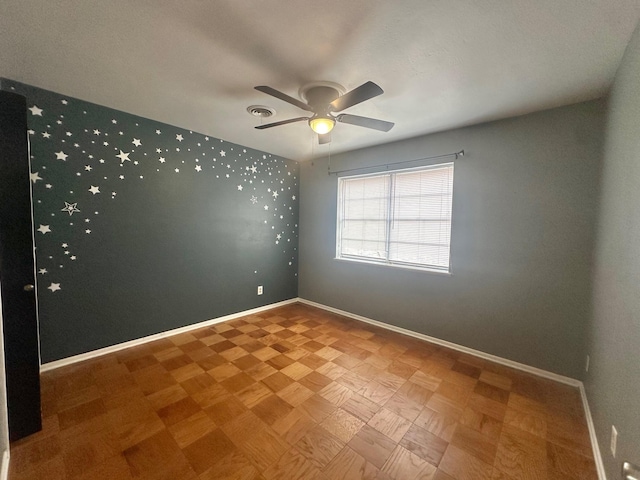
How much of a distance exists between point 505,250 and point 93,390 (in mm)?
3815

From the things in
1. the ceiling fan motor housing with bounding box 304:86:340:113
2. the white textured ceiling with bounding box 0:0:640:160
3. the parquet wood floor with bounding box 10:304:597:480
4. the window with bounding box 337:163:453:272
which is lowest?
the parquet wood floor with bounding box 10:304:597:480

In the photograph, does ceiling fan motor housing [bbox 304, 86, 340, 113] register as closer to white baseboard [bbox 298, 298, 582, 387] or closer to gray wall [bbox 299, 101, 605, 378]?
gray wall [bbox 299, 101, 605, 378]

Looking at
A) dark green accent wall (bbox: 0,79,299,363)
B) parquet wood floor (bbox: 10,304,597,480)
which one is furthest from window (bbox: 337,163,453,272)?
dark green accent wall (bbox: 0,79,299,363)

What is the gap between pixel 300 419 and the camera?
1.68m

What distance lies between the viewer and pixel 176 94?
2092 millimetres

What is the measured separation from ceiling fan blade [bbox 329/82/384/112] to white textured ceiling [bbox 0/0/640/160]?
22 cm

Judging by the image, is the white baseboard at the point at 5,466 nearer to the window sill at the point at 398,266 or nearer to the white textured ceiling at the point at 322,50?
the white textured ceiling at the point at 322,50

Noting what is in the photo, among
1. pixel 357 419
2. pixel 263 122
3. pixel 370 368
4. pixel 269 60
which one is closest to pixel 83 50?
pixel 269 60

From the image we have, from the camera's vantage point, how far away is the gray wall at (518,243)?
6.79 feet

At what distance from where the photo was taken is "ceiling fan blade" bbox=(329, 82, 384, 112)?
1.46 metres

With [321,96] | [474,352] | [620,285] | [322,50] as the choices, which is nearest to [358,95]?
[322,50]

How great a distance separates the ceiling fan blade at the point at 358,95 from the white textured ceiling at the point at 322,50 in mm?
220

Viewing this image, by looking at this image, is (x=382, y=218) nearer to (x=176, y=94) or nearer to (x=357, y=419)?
(x=357, y=419)

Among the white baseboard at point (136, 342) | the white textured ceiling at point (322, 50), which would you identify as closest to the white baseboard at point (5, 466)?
the white baseboard at point (136, 342)
